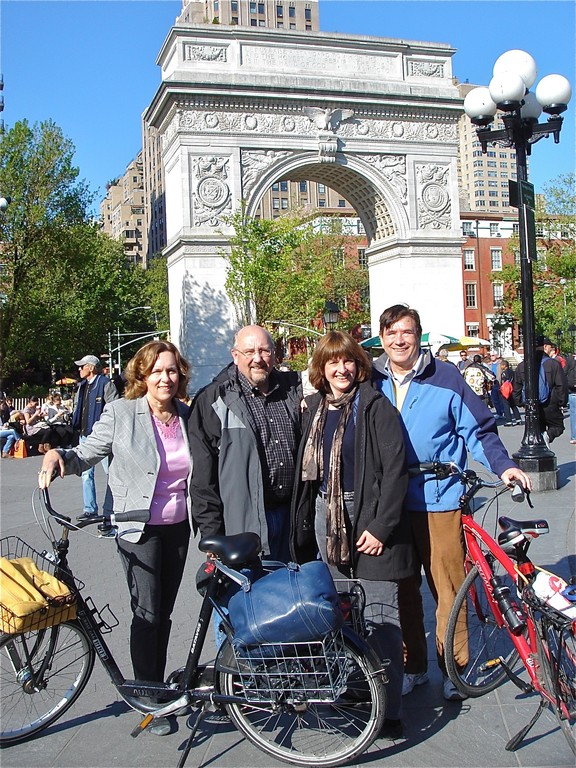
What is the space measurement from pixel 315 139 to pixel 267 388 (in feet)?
81.7

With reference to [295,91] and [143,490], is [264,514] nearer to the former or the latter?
[143,490]

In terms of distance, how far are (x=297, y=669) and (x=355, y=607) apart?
0.47 m

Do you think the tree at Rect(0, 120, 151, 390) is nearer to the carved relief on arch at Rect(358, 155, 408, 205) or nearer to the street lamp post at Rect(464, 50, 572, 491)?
the carved relief on arch at Rect(358, 155, 408, 205)

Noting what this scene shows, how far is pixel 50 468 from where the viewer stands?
147 inches

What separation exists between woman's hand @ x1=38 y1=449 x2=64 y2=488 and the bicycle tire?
1176 mm

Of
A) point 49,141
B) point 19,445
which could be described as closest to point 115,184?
point 49,141

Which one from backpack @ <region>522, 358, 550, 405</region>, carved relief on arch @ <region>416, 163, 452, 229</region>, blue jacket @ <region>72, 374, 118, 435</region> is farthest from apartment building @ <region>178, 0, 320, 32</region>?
blue jacket @ <region>72, 374, 118, 435</region>

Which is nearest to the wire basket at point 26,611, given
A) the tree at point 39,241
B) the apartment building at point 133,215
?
the tree at point 39,241

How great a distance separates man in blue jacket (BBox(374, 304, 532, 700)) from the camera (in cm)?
407

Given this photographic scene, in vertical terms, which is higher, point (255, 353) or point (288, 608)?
point (255, 353)

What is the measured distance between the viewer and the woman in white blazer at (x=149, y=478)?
153 inches

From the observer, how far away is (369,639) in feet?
12.0

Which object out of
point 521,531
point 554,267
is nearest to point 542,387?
point 521,531

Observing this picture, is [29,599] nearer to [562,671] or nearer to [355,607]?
[355,607]
